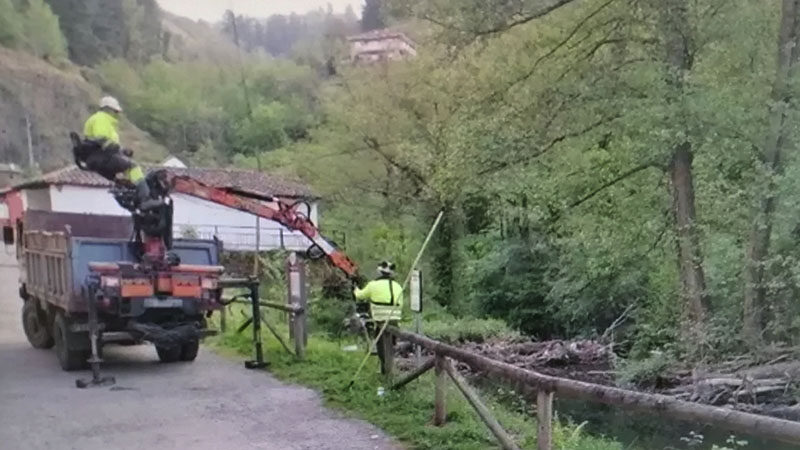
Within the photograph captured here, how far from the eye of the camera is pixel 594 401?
199 inches

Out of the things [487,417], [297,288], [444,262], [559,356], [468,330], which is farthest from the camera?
[444,262]

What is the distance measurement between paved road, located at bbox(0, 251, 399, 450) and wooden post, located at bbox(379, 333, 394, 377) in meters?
0.84

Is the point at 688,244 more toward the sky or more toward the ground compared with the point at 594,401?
more toward the sky

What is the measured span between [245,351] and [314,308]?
10063mm

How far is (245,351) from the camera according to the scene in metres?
12.2

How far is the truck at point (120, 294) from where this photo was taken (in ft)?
31.9

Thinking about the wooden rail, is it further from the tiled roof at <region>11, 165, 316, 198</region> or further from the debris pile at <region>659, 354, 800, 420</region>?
the tiled roof at <region>11, 165, 316, 198</region>

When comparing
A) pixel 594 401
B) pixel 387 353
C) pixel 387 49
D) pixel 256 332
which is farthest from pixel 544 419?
pixel 387 49

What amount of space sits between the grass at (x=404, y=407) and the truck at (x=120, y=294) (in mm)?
1379

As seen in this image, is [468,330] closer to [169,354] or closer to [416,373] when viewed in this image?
[169,354]

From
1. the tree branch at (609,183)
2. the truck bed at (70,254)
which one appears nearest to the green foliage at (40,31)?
the truck bed at (70,254)

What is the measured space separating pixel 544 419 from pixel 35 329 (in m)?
10.1

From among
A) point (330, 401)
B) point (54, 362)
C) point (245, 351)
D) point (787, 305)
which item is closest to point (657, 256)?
point (787, 305)

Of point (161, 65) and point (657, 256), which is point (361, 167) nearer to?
point (657, 256)
